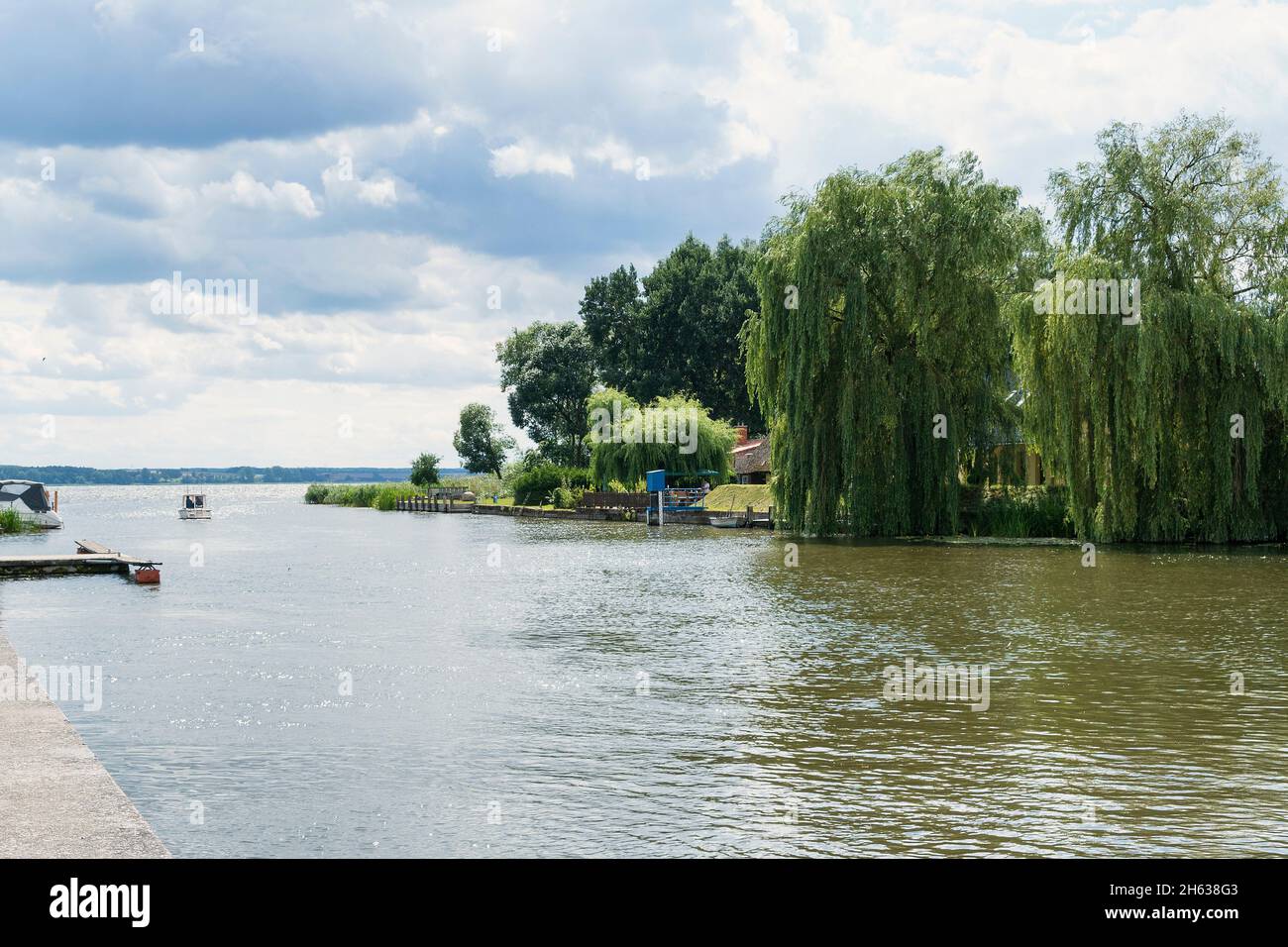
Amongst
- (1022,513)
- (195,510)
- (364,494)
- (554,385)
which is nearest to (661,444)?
(554,385)

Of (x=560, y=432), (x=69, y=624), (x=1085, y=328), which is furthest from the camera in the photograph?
(x=560, y=432)

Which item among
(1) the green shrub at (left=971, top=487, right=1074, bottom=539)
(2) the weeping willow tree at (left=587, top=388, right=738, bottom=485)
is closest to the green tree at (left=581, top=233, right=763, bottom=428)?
(2) the weeping willow tree at (left=587, top=388, right=738, bottom=485)

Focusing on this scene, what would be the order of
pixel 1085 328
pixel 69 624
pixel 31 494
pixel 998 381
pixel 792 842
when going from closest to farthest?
pixel 792 842, pixel 69 624, pixel 1085 328, pixel 998 381, pixel 31 494

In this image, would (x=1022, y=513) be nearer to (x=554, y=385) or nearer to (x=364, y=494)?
(x=554, y=385)

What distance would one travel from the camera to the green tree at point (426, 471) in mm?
108875

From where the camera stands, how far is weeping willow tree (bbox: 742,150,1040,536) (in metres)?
38.8

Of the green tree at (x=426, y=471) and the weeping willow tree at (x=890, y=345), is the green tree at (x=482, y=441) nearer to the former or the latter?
the green tree at (x=426, y=471)

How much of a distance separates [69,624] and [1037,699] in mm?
15790

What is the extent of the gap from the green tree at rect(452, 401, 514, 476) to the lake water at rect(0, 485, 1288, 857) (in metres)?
80.4

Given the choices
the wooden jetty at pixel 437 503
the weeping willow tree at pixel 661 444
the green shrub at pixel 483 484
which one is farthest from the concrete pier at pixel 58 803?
the green shrub at pixel 483 484

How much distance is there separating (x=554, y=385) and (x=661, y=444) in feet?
79.5

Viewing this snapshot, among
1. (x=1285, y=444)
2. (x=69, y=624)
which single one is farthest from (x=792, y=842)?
(x=1285, y=444)
